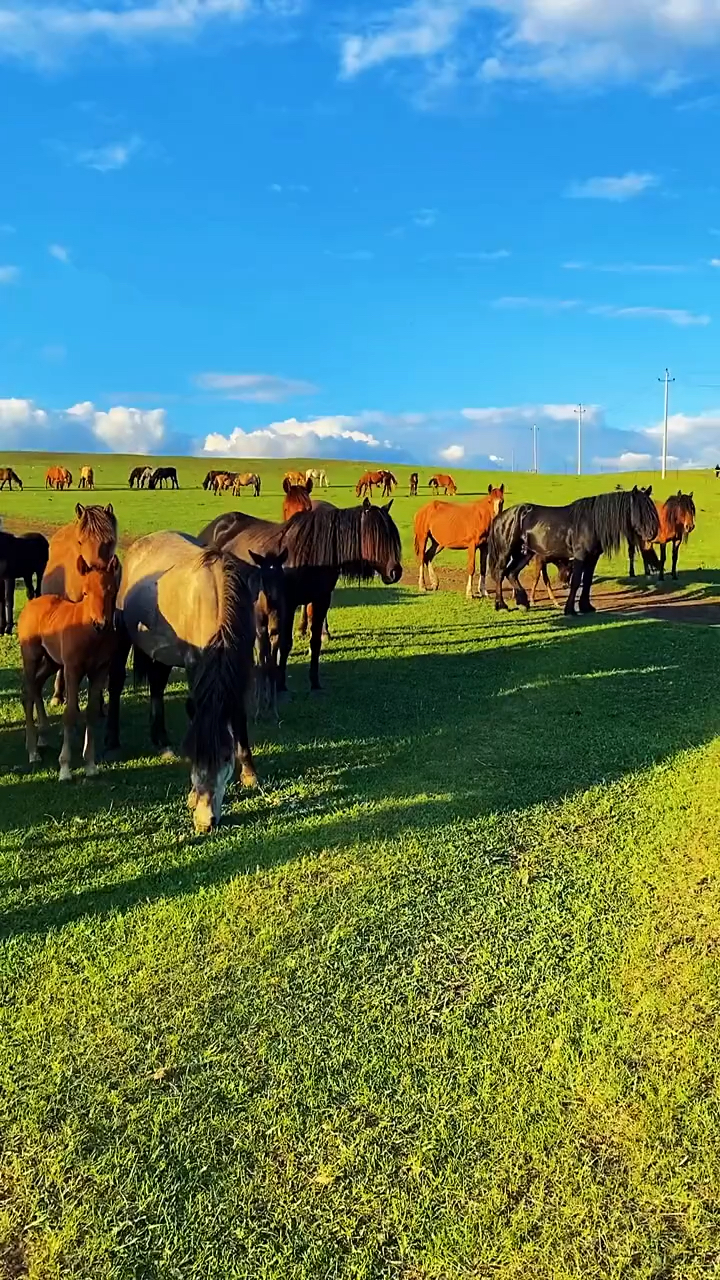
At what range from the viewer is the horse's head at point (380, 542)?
9.76 meters

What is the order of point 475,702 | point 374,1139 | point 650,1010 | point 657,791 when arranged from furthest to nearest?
1. point 475,702
2. point 657,791
3. point 650,1010
4. point 374,1139

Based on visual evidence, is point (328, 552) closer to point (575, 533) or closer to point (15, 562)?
point (15, 562)

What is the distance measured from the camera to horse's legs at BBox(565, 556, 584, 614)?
15.2 meters

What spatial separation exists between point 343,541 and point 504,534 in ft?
24.1

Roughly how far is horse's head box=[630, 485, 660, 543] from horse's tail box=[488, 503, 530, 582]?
7.10 ft

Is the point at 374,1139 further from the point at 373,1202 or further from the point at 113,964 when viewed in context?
the point at 113,964

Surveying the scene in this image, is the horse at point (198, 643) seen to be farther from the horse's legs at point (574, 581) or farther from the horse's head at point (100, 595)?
the horse's legs at point (574, 581)

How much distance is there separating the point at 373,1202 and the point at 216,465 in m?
94.2

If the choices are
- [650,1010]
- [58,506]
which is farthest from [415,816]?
[58,506]

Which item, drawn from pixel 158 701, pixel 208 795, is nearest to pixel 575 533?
pixel 158 701

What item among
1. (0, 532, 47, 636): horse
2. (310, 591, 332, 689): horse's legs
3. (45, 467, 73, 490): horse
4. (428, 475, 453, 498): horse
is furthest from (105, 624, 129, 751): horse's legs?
(45, 467, 73, 490): horse

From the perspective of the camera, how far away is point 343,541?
9781 mm

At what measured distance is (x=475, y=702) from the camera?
926 centimetres

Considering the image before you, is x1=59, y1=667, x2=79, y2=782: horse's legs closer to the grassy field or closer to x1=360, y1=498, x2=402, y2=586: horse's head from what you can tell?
the grassy field
